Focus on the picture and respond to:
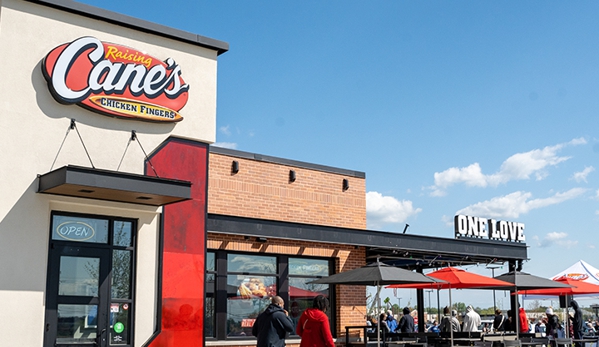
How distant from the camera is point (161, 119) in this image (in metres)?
13.3

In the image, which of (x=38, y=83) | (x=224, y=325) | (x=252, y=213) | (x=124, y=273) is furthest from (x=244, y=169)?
(x=38, y=83)

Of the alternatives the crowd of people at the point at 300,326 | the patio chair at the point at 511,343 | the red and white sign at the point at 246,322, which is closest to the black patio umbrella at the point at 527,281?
the patio chair at the point at 511,343

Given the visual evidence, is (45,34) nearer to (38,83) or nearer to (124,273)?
(38,83)

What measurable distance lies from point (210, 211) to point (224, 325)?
2620 mm

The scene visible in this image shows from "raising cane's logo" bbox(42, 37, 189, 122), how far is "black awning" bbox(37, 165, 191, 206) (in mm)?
1613

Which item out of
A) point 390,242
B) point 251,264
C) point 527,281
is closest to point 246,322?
point 251,264

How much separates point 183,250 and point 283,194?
4714 mm

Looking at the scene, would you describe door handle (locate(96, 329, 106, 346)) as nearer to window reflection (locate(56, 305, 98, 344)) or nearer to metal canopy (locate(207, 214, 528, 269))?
window reflection (locate(56, 305, 98, 344))

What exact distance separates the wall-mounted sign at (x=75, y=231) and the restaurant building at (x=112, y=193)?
2 centimetres

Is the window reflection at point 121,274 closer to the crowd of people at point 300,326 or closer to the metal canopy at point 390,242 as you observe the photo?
the metal canopy at point 390,242

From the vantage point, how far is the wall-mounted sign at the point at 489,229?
22891mm

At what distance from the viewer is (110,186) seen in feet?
36.7

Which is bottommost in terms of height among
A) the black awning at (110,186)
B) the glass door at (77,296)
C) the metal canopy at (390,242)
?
the glass door at (77,296)

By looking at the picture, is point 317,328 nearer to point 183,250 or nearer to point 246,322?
point 183,250
